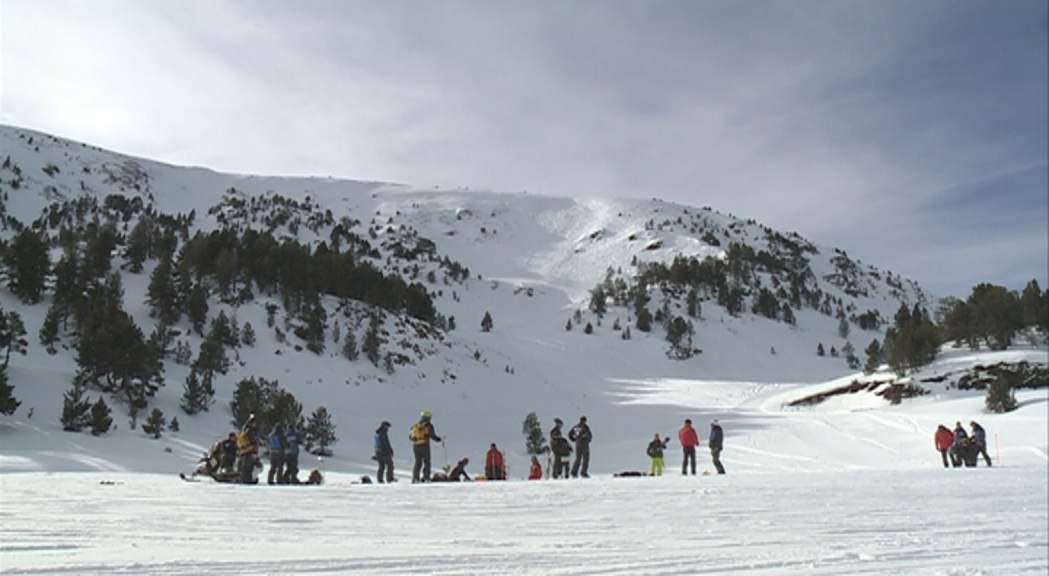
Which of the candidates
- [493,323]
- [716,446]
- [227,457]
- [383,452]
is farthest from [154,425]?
[493,323]

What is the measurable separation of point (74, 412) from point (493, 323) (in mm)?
46830

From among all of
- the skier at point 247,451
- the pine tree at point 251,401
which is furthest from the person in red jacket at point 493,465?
the pine tree at point 251,401

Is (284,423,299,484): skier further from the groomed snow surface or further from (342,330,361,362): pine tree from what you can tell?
(342,330,361,362): pine tree

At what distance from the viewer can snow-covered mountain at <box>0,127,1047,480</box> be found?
2508 centimetres

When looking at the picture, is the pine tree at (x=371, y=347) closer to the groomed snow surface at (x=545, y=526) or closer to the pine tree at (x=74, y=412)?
the pine tree at (x=74, y=412)

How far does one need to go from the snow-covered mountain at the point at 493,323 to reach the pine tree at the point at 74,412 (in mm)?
636

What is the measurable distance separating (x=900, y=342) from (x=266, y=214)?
271 ft

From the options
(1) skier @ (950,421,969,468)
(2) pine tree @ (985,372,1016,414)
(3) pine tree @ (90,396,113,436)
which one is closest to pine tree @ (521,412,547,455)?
(1) skier @ (950,421,969,468)

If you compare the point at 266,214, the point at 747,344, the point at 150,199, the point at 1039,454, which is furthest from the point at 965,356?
the point at 150,199

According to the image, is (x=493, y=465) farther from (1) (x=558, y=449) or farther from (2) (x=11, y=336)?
(2) (x=11, y=336)

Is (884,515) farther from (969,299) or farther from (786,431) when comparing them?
(969,299)

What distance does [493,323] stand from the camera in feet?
215

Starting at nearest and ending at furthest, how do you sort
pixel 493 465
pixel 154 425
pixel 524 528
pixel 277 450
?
pixel 524 528 < pixel 277 450 < pixel 493 465 < pixel 154 425

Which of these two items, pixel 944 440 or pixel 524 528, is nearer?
pixel 524 528
